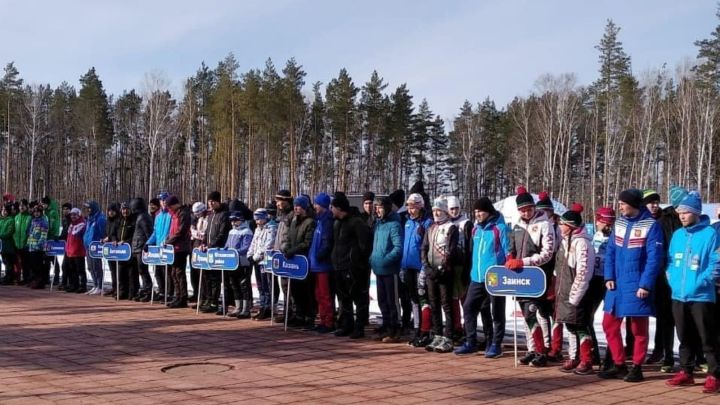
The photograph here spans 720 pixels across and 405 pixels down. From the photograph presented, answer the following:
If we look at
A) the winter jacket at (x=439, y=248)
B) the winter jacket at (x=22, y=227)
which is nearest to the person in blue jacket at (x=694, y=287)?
the winter jacket at (x=439, y=248)

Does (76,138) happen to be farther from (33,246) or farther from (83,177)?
(33,246)

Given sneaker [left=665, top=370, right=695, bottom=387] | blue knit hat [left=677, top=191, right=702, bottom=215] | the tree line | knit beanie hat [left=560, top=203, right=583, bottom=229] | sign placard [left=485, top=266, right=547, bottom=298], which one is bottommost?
sneaker [left=665, top=370, right=695, bottom=387]

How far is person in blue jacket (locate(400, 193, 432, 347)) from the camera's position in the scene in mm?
8633

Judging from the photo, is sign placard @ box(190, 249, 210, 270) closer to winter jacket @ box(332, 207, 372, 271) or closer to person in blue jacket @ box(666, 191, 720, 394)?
winter jacket @ box(332, 207, 372, 271)

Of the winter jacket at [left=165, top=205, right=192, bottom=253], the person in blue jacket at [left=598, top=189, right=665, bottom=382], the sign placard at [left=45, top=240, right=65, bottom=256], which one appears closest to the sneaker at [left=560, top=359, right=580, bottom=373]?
the person in blue jacket at [left=598, top=189, right=665, bottom=382]

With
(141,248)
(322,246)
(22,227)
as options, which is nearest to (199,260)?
(141,248)

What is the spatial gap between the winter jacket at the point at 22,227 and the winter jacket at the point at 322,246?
916cm

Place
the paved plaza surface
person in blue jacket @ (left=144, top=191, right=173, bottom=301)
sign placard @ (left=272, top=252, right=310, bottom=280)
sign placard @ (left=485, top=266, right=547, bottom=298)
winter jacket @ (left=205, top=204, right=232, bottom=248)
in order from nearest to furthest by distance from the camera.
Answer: the paved plaza surface, sign placard @ (left=485, top=266, right=547, bottom=298), sign placard @ (left=272, top=252, right=310, bottom=280), winter jacket @ (left=205, top=204, right=232, bottom=248), person in blue jacket @ (left=144, top=191, right=173, bottom=301)

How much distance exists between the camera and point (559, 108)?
4791 cm

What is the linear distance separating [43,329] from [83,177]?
62824 mm

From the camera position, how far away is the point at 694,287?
247 inches

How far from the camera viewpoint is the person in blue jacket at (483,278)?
7859 millimetres

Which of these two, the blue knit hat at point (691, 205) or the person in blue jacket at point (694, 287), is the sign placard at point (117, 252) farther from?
the blue knit hat at point (691, 205)

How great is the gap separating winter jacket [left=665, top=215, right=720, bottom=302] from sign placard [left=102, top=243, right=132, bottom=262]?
975 centimetres
